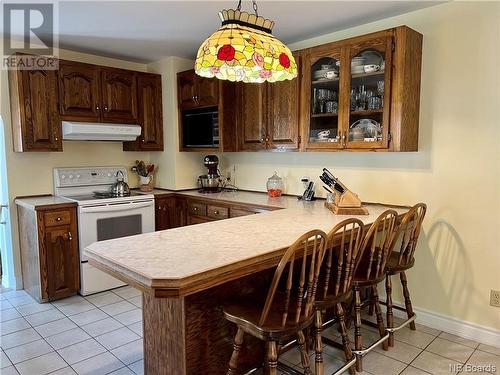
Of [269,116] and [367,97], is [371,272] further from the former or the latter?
[269,116]

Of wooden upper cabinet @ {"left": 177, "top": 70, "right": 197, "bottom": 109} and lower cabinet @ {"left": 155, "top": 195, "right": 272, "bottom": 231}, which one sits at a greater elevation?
wooden upper cabinet @ {"left": 177, "top": 70, "right": 197, "bottom": 109}

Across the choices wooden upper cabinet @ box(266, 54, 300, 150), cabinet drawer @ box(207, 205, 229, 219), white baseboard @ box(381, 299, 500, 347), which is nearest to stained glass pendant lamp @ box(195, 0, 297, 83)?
wooden upper cabinet @ box(266, 54, 300, 150)

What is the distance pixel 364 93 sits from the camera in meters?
2.82

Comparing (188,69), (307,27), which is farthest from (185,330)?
(188,69)

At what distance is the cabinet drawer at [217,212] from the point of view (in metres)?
3.58

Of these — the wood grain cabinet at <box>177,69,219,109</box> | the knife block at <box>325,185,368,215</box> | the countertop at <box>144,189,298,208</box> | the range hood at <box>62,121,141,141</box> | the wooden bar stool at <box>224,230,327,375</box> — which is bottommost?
the wooden bar stool at <box>224,230,327,375</box>

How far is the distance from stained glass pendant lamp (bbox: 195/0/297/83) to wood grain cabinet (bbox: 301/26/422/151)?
1109 mm

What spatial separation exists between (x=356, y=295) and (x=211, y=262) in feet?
3.83

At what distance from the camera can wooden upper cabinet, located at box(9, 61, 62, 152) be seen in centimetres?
333

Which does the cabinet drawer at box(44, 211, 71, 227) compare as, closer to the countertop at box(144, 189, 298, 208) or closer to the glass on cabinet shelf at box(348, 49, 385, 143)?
the countertop at box(144, 189, 298, 208)

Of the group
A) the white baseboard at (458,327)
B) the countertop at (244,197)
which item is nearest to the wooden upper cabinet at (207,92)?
the countertop at (244,197)

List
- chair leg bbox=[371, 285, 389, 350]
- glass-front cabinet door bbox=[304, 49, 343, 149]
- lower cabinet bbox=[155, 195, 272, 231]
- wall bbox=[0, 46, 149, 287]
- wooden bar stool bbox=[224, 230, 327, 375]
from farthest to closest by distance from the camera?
lower cabinet bbox=[155, 195, 272, 231] → wall bbox=[0, 46, 149, 287] → glass-front cabinet door bbox=[304, 49, 343, 149] → chair leg bbox=[371, 285, 389, 350] → wooden bar stool bbox=[224, 230, 327, 375]

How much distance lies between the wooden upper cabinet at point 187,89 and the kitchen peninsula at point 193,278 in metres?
2.25

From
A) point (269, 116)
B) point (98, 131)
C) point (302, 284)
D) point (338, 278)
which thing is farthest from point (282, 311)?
point (98, 131)
